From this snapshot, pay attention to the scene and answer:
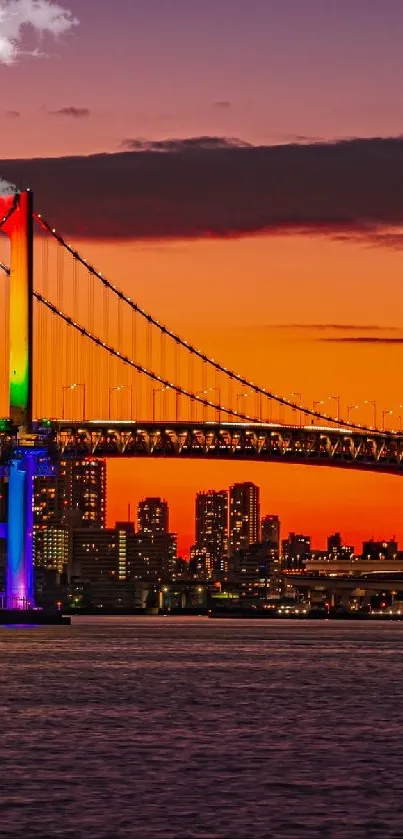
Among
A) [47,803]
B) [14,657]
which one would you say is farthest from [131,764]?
[14,657]

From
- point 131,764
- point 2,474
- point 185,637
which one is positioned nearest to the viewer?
point 131,764

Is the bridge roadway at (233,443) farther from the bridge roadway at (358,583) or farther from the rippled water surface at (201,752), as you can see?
the bridge roadway at (358,583)

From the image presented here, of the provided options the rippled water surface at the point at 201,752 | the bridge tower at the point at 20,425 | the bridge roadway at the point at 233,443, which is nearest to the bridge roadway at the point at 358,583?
the bridge roadway at the point at 233,443

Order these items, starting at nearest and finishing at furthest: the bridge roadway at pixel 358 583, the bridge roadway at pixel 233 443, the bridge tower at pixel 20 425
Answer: the bridge tower at pixel 20 425 → the bridge roadway at pixel 233 443 → the bridge roadway at pixel 358 583

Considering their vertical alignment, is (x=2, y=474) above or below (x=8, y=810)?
above

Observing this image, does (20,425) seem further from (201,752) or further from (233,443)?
(201,752)

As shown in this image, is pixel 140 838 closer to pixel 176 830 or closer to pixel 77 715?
pixel 176 830
